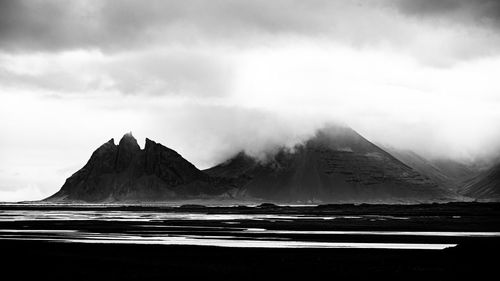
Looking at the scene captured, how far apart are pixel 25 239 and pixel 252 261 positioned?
97.5ft

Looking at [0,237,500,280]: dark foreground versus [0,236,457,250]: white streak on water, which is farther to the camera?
[0,236,457,250]: white streak on water

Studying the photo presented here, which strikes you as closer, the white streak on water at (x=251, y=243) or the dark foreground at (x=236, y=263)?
the dark foreground at (x=236, y=263)

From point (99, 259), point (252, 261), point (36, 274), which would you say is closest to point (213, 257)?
point (252, 261)

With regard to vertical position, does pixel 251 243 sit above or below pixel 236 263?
above

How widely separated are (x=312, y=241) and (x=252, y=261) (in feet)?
62.1

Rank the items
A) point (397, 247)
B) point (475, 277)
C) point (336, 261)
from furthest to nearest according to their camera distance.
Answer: point (397, 247), point (336, 261), point (475, 277)

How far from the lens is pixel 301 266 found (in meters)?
43.6

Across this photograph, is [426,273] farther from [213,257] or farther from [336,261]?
[213,257]

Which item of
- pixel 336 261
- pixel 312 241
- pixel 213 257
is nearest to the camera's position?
pixel 336 261

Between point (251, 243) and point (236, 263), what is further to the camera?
point (251, 243)

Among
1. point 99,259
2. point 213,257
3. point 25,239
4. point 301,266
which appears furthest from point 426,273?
point 25,239

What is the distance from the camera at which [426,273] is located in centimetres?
4006

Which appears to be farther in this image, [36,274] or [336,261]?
[336,261]

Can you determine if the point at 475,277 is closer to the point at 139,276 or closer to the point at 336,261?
the point at 336,261
